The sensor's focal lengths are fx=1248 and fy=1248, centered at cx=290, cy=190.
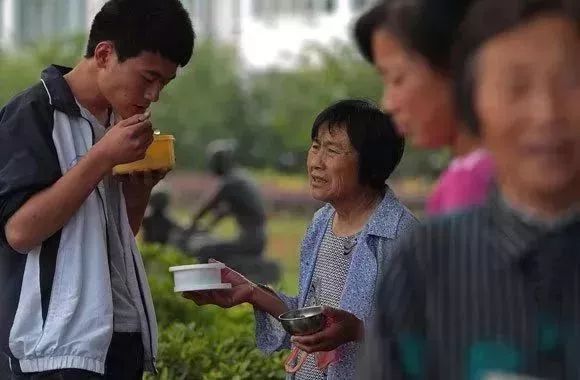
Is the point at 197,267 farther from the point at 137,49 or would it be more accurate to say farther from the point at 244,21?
the point at 244,21

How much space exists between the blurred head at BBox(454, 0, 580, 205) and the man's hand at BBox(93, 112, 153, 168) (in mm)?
1583

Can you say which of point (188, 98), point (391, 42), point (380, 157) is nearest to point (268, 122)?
point (188, 98)

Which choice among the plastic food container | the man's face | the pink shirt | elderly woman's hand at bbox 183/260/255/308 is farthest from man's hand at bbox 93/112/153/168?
the pink shirt

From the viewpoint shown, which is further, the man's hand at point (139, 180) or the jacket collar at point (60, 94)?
the man's hand at point (139, 180)

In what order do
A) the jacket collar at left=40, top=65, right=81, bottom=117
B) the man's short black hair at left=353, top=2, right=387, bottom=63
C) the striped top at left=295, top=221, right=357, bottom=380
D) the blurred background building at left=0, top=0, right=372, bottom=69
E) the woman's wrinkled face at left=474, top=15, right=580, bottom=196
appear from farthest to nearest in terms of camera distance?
the blurred background building at left=0, top=0, right=372, bottom=69, the striped top at left=295, top=221, right=357, bottom=380, the jacket collar at left=40, top=65, right=81, bottom=117, the man's short black hair at left=353, top=2, right=387, bottom=63, the woman's wrinkled face at left=474, top=15, right=580, bottom=196

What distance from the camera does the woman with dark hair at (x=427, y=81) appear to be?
6.23 feet

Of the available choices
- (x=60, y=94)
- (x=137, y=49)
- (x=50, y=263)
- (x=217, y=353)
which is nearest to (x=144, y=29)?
(x=137, y=49)

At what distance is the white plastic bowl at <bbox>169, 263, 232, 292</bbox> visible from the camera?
11.6ft

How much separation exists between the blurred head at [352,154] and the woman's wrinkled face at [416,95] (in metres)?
1.67

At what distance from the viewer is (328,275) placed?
3.68m

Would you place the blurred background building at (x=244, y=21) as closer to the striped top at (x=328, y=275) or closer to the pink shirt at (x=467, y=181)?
the striped top at (x=328, y=275)

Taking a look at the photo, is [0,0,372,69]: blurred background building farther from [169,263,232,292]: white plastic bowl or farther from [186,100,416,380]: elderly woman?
[169,263,232,292]: white plastic bowl

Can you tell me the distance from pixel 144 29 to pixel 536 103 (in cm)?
183

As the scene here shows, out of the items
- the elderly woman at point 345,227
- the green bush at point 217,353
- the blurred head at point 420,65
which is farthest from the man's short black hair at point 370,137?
the blurred head at point 420,65
